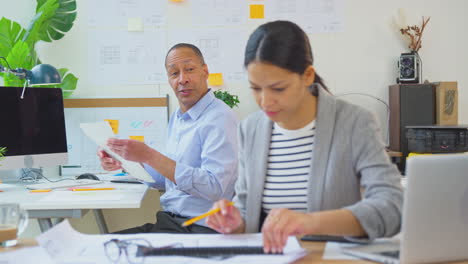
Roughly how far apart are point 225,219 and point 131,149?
33.3 inches

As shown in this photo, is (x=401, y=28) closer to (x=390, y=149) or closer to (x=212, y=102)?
(x=390, y=149)

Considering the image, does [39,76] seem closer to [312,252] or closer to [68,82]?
[68,82]

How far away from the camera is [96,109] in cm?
336

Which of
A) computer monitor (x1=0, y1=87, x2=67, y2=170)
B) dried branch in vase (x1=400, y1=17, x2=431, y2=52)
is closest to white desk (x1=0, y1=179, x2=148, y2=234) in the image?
computer monitor (x1=0, y1=87, x2=67, y2=170)

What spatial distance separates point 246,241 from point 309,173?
26 centimetres

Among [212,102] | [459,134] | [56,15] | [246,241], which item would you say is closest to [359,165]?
[246,241]

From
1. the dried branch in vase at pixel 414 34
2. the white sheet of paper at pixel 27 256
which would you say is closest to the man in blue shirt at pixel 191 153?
the white sheet of paper at pixel 27 256

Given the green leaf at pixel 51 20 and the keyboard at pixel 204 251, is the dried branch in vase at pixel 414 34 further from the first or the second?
the keyboard at pixel 204 251

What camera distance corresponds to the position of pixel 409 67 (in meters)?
3.32

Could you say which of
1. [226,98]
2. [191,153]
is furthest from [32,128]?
[226,98]

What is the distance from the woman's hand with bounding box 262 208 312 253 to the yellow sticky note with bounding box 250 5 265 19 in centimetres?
246

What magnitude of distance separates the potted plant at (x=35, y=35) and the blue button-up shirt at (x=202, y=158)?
115cm

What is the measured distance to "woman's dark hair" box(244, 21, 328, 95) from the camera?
129 cm

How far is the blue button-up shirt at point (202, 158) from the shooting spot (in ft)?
6.78
